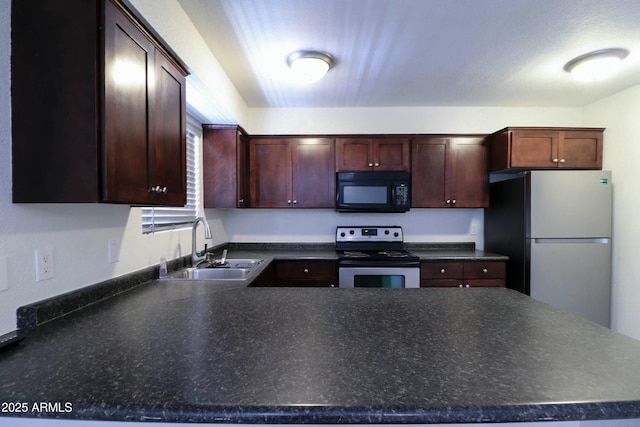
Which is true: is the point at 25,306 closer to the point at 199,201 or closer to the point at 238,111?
the point at 199,201

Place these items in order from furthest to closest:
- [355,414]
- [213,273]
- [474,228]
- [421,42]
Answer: [474,228] < [213,273] < [421,42] < [355,414]

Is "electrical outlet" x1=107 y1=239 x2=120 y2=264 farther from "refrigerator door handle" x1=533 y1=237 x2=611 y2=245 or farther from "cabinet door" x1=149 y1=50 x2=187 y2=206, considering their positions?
"refrigerator door handle" x1=533 y1=237 x2=611 y2=245

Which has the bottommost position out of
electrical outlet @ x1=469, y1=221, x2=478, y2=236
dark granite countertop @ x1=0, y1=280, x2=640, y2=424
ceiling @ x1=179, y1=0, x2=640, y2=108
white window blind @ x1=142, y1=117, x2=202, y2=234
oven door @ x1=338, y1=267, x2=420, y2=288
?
oven door @ x1=338, y1=267, x2=420, y2=288

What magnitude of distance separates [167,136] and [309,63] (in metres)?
1.24

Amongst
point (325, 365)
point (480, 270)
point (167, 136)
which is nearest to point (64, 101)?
point (167, 136)

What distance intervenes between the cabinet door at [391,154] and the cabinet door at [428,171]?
0.33ft

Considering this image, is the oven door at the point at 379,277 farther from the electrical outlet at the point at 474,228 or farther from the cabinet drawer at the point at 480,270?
the electrical outlet at the point at 474,228

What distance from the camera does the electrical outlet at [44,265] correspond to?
1062 mm

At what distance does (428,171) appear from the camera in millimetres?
3066

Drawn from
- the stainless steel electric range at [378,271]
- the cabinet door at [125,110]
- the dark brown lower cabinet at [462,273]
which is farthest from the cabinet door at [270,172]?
the cabinet door at [125,110]

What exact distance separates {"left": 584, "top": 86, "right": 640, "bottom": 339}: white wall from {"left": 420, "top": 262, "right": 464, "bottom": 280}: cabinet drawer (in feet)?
4.96

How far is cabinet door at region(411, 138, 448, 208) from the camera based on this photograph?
3064mm

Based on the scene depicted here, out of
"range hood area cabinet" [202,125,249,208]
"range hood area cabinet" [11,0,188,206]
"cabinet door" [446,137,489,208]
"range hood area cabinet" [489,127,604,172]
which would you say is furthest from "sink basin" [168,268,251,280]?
"range hood area cabinet" [489,127,604,172]

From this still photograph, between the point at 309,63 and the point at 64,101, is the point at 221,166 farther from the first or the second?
the point at 64,101
